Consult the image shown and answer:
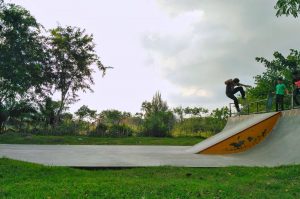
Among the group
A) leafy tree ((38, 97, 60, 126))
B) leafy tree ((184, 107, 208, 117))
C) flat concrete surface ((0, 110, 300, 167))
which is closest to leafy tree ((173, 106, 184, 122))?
leafy tree ((184, 107, 208, 117))

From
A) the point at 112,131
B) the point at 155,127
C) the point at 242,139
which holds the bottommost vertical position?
the point at 242,139

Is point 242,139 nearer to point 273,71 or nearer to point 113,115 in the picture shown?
point 273,71

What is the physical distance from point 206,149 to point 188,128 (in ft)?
53.1

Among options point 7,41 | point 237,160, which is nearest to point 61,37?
point 7,41

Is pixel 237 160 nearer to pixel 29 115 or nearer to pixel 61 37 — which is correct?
pixel 29 115

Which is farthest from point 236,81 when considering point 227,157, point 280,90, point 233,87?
point 227,157

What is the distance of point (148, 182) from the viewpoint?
6.63 meters

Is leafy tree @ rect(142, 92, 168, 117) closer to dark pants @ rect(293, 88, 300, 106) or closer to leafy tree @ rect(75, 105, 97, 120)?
leafy tree @ rect(75, 105, 97, 120)

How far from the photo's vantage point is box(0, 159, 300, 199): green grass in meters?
5.89

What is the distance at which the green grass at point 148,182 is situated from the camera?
5891 millimetres

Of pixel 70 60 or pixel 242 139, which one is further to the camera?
pixel 70 60

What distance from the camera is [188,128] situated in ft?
91.8

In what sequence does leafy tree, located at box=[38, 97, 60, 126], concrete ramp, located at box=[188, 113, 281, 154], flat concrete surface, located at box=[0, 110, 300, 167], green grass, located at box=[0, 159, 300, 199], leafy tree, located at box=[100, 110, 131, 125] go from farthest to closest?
leafy tree, located at box=[100, 110, 131, 125] → leafy tree, located at box=[38, 97, 60, 126] → concrete ramp, located at box=[188, 113, 281, 154] → flat concrete surface, located at box=[0, 110, 300, 167] → green grass, located at box=[0, 159, 300, 199]

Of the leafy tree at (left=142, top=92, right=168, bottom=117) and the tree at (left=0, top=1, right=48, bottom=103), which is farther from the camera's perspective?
the leafy tree at (left=142, top=92, right=168, bottom=117)
